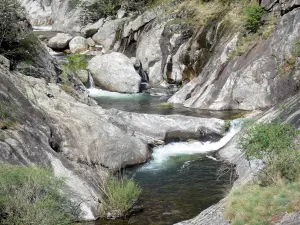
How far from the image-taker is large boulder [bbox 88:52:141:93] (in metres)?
49.8

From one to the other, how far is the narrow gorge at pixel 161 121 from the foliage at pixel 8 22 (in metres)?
0.10

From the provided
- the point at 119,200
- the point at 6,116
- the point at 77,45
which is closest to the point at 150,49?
the point at 77,45

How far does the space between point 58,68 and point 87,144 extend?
13.6 m

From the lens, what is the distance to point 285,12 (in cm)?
4062

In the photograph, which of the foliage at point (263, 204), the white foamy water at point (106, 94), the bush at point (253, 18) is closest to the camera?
the foliage at point (263, 204)

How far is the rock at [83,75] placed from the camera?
5033 centimetres

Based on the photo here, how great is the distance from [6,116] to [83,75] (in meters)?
27.0

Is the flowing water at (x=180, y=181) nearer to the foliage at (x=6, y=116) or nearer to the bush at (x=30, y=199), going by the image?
the bush at (x=30, y=199)

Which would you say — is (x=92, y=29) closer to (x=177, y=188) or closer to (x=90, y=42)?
(x=90, y=42)

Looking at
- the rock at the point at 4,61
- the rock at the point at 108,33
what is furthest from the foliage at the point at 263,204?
the rock at the point at 108,33

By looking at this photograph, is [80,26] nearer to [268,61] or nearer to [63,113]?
[268,61]

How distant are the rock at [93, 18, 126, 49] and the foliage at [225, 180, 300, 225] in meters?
49.0

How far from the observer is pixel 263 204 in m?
16.3

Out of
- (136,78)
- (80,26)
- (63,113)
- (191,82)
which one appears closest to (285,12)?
(191,82)
